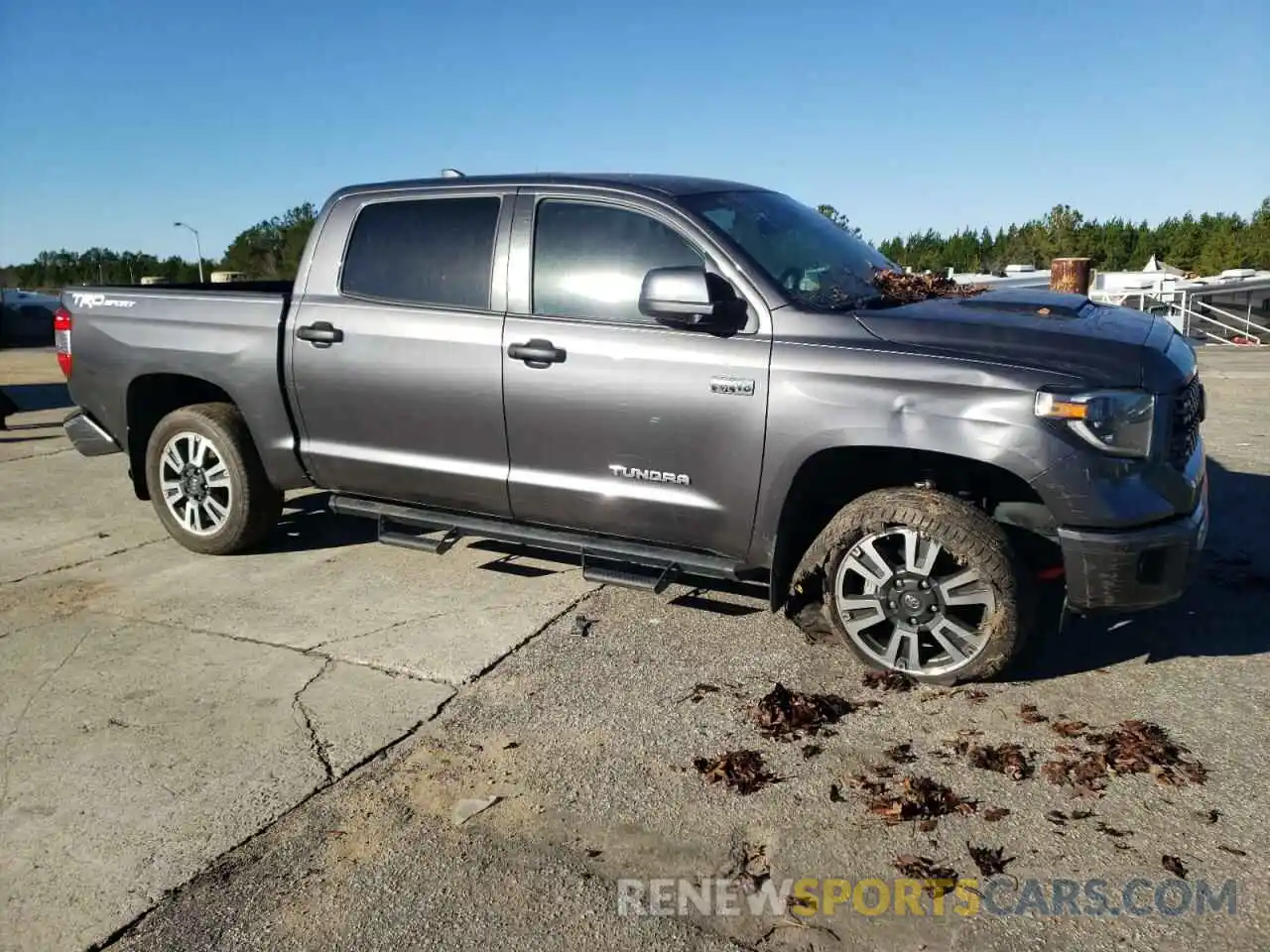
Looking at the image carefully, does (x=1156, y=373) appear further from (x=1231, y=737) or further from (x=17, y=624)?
(x=17, y=624)

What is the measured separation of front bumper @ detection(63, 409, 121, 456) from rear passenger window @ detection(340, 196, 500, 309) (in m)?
2.04

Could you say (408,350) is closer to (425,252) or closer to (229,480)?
(425,252)

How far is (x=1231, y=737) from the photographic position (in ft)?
11.5

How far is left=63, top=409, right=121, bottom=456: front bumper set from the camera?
19.6 feet

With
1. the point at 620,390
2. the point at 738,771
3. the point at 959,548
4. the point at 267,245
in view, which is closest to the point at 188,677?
the point at 620,390

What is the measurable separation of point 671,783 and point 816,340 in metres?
1.80

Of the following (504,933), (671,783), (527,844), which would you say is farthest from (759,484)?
(504,933)

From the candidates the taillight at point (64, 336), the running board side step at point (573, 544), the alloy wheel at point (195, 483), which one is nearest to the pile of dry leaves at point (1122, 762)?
the running board side step at point (573, 544)

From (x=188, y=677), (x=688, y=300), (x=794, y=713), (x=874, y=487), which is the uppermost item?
(x=688, y=300)

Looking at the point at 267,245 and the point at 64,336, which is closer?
the point at 64,336

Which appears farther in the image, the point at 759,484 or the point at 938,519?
the point at 759,484

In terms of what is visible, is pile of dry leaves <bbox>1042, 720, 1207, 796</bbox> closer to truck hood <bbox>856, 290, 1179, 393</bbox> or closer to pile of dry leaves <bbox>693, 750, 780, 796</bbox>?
pile of dry leaves <bbox>693, 750, 780, 796</bbox>

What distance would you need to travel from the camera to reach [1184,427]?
3.72 metres
